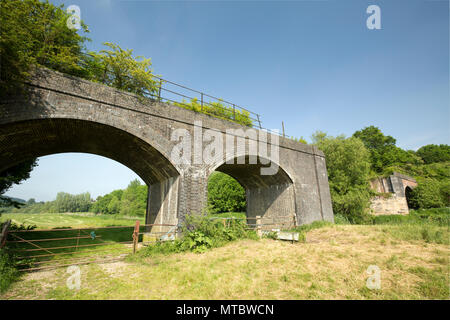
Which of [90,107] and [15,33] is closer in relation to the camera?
[15,33]

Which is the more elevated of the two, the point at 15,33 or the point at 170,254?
the point at 15,33

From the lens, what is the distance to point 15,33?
5.00 metres

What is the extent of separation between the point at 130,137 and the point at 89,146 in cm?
266

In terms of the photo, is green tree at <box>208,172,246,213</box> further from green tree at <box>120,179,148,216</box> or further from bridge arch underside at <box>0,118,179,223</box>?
green tree at <box>120,179,148,216</box>

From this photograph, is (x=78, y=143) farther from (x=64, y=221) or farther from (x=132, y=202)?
(x=132, y=202)

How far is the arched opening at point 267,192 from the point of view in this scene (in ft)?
42.4

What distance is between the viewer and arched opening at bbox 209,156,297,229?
12914mm

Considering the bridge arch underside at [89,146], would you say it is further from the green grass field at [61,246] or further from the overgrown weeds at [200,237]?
the green grass field at [61,246]

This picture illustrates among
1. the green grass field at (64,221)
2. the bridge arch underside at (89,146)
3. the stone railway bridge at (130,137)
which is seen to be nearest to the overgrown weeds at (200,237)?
the stone railway bridge at (130,137)

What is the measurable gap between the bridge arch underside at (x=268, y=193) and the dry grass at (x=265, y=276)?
236 inches
